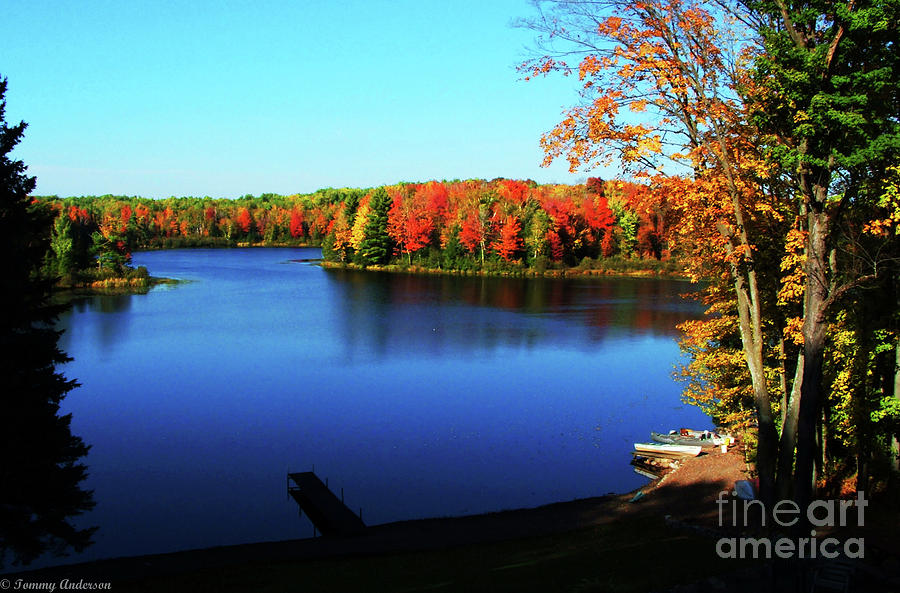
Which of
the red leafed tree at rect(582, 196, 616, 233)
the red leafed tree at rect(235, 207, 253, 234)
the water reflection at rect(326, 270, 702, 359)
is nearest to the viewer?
the water reflection at rect(326, 270, 702, 359)


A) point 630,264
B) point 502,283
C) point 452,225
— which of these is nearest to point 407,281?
point 502,283

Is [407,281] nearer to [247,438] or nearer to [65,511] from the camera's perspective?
[247,438]

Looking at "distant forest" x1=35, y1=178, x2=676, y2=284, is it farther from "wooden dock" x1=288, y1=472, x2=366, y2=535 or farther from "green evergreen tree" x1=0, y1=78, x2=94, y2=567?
"green evergreen tree" x1=0, y1=78, x2=94, y2=567

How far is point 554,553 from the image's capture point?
39.0ft

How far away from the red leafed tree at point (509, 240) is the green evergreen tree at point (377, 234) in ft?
48.7

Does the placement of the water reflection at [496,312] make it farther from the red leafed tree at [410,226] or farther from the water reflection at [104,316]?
the red leafed tree at [410,226]

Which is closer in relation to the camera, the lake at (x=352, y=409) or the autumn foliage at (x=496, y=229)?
the lake at (x=352, y=409)

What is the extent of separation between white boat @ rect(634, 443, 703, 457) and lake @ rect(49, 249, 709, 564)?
2.21 feet

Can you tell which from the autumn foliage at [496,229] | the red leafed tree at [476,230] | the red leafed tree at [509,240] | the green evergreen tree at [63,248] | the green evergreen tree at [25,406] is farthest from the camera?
the red leafed tree at [476,230]

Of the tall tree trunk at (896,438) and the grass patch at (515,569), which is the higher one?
the tall tree trunk at (896,438)

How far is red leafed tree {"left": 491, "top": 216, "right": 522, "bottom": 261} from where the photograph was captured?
258ft

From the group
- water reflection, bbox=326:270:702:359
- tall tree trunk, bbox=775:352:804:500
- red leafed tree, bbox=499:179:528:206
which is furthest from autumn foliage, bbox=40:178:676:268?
tall tree trunk, bbox=775:352:804:500

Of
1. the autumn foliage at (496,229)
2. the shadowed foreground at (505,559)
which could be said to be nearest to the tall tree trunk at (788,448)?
the shadowed foreground at (505,559)

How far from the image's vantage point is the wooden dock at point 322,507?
1534 cm
